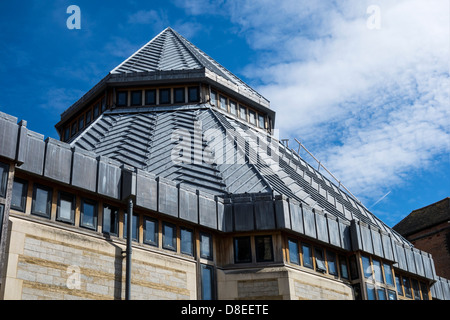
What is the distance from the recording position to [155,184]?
23.6 metres

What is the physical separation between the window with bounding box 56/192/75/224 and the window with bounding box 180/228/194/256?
191 inches

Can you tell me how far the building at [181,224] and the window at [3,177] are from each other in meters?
0.03

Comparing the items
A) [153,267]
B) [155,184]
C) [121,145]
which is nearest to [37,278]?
[153,267]

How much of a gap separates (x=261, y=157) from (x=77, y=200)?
14.1 meters

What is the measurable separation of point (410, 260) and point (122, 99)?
22.2 meters

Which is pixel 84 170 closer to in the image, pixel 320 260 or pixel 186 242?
pixel 186 242

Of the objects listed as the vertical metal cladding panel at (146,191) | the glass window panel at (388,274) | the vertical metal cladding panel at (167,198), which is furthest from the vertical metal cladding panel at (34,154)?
the glass window panel at (388,274)

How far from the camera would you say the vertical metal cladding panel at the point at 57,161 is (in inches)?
811

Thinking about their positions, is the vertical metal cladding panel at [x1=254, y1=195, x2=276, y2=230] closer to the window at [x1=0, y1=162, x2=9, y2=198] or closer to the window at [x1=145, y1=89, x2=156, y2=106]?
the window at [x1=0, y1=162, x2=9, y2=198]

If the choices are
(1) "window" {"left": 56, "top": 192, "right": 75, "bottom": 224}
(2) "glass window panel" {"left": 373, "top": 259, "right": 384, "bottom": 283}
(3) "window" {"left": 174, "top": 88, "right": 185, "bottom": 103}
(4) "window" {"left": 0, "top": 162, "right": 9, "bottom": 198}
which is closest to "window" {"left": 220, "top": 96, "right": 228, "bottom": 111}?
(3) "window" {"left": 174, "top": 88, "right": 185, "bottom": 103}

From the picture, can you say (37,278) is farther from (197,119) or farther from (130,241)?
(197,119)

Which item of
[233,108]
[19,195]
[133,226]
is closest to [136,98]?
[233,108]
